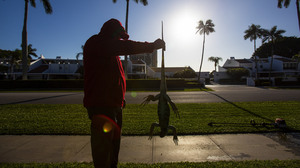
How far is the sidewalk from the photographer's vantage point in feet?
11.1

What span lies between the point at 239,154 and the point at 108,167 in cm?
279

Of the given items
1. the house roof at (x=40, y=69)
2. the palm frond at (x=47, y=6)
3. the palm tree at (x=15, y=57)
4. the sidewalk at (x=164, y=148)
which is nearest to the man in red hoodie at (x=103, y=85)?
the sidewalk at (x=164, y=148)

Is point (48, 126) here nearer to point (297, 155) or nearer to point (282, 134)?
point (297, 155)

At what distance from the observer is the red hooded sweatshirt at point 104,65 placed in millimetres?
1790

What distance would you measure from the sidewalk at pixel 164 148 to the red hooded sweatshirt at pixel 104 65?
1.87 metres

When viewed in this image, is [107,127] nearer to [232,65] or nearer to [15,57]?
[15,57]

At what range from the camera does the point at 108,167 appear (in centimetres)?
193

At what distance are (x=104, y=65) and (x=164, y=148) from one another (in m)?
2.70

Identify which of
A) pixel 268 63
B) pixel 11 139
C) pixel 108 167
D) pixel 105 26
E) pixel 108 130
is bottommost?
pixel 11 139

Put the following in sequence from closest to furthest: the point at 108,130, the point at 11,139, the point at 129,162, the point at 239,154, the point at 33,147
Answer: the point at 108,130
the point at 129,162
the point at 239,154
the point at 33,147
the point at 11,139

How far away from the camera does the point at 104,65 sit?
1.90m

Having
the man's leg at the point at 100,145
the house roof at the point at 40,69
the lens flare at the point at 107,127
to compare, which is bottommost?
the man's leg at the point at 100,145

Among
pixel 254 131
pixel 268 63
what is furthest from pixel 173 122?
pixel 268 63

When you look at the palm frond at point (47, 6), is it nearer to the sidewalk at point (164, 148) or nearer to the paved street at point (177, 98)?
the paved street at point (177, 98)
